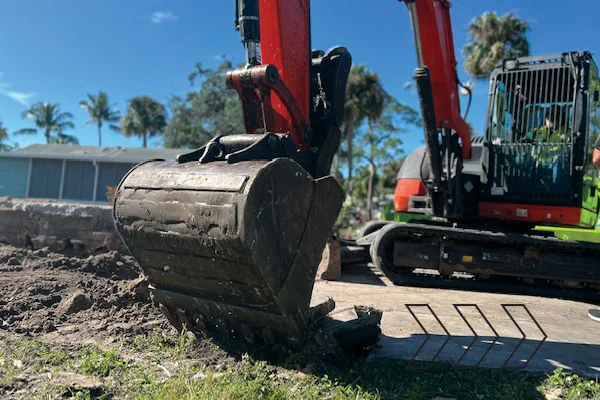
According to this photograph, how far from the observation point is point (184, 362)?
3578mm

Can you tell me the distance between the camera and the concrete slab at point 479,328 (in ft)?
12.6

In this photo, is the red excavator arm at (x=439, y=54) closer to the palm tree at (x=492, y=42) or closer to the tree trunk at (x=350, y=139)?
the palm tree at (x=492, y=42)

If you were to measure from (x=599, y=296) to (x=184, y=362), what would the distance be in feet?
19.5

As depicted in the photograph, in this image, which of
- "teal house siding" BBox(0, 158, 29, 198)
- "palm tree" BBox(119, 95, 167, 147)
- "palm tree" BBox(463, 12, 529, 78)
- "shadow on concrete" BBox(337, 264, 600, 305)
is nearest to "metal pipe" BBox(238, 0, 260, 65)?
"shadow on concrete" BBox(337, 264, 600, 305)

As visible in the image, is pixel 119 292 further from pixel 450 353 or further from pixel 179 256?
pixel 450 353

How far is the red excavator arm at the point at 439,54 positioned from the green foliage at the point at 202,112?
80.8 feet

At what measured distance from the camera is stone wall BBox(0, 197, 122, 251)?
25.4 feet

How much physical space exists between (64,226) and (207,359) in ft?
17.1

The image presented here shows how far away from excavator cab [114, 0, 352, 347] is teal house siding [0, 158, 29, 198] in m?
26.9

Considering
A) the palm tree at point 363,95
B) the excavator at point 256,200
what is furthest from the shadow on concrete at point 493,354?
the palm tree at point 363,95

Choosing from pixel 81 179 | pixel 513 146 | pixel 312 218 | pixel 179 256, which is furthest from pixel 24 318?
pixel 81 179

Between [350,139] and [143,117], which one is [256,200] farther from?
[143,117]

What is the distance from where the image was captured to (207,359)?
3.60m

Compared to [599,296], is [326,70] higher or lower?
higher
